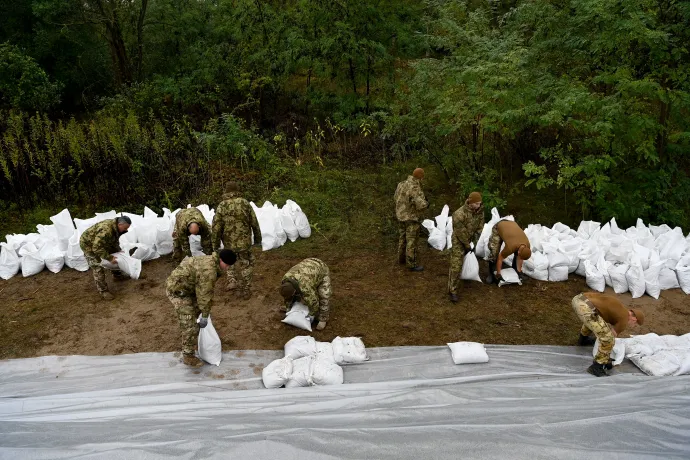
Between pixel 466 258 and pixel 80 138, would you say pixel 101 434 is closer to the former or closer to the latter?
pixel 466 258

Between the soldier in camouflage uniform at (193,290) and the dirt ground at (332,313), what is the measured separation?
1.36ft

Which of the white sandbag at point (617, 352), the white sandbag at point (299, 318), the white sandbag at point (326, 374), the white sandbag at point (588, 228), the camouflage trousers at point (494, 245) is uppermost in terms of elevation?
the white sandbag at point (588, 228)

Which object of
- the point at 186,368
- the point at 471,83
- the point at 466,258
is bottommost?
the point at 186,368

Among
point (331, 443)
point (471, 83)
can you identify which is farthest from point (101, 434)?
point (471, 83)

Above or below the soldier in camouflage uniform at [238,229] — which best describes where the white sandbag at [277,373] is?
below

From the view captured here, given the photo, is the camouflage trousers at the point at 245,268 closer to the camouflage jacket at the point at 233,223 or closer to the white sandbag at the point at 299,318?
the camouflage jacket at the point at 233,223

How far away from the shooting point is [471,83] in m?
6.30

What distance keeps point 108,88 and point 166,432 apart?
1068 centimetres

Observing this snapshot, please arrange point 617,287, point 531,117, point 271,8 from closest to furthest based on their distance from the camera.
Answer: point 617,287, point 531,117, point 271,8

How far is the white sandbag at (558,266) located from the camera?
549 cm

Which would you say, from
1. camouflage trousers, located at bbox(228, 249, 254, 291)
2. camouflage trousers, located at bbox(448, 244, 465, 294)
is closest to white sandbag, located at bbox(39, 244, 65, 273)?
camouflage trousers, located at bbox(228, 249, 254, 291)

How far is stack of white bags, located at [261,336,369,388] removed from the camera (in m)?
3.84

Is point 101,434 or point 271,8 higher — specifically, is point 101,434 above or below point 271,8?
below

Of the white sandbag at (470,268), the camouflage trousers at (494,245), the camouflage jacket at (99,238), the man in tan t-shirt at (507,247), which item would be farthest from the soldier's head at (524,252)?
the camouflage jacket at (99,238)
